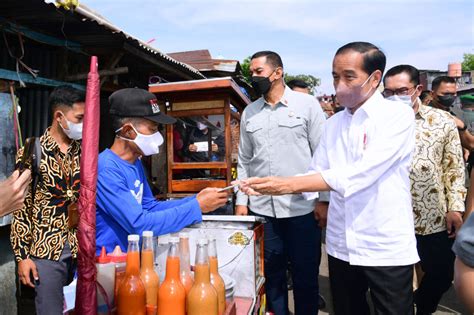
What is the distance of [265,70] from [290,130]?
25.9 inches

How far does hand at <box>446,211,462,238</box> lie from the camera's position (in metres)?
3.18

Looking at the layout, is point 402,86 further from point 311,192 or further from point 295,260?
point 295,260

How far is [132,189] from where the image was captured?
90.8 inches

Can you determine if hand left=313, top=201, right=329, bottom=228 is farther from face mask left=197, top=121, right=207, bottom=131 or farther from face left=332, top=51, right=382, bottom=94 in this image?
face mask left=197, top=121, right=207, bottom=131

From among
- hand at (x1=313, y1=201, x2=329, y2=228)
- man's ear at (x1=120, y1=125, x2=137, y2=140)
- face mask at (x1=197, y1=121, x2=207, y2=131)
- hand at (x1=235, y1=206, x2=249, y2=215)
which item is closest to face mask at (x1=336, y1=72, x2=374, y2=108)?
hand at (x1=313, y1=201, x2=329, y2=228)

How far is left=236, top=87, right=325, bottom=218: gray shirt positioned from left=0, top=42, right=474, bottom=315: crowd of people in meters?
0.01

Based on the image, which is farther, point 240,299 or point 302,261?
point 302,261

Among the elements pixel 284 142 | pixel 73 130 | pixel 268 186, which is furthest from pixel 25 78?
pixel 268 186

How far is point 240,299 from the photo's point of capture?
2.07m

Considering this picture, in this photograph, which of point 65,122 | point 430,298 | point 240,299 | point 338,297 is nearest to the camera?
point 240,299

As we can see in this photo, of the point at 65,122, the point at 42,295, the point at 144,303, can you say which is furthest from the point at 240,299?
the point at 65,122

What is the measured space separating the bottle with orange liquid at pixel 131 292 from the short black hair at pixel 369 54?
1844mm

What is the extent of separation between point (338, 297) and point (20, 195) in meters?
2.14

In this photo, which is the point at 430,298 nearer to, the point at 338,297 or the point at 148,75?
the point at 338,297
